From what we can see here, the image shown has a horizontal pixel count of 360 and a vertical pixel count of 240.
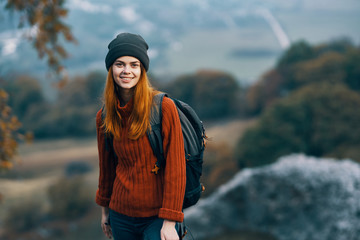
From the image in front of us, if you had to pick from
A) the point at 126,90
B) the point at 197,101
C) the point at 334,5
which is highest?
the point at 334,5

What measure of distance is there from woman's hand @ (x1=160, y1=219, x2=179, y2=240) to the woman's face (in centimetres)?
81

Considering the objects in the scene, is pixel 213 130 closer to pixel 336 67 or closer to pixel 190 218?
pixel 336 67

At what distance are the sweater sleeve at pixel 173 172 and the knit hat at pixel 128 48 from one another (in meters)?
0.39

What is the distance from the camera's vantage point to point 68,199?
1251 centimetres

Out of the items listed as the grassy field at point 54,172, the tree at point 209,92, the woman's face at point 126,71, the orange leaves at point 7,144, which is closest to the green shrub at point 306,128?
the grassy field at point 54,172

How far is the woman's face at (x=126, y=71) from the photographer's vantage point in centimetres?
220

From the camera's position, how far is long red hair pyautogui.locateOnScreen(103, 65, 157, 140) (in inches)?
85.4

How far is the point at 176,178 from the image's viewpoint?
2109 millimetres

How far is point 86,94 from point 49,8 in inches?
730

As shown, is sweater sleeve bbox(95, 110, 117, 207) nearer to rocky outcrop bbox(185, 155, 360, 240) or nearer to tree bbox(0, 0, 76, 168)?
tree bbox(0, 0, 76, 168)

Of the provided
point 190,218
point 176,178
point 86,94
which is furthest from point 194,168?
point 86,94

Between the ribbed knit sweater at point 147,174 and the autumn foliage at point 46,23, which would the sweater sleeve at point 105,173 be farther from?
the autumn foliage at point 46,23

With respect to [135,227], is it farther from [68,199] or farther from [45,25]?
[68,199]

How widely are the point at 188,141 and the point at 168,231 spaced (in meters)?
0.52
